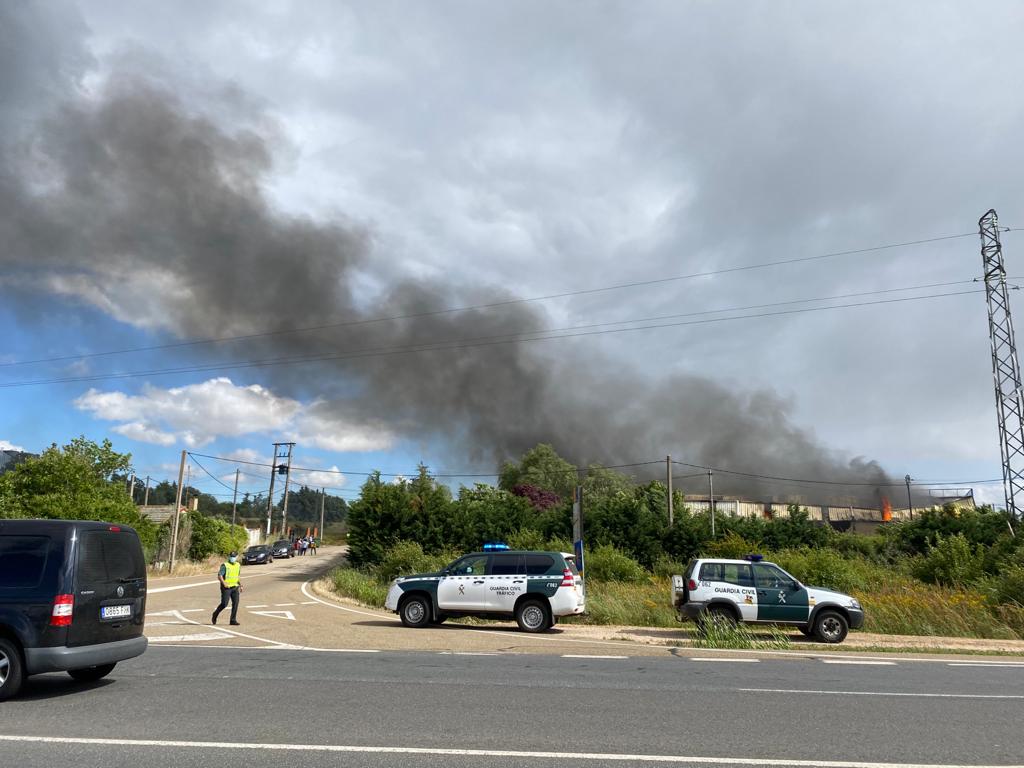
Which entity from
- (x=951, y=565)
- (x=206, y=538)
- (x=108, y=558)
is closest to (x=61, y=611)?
(x=108, y=558)

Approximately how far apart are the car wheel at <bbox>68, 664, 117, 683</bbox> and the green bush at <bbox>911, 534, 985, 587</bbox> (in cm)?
2368

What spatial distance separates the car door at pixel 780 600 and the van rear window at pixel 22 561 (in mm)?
12661

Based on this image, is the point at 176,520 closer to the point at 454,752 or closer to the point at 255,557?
the point at 255,557

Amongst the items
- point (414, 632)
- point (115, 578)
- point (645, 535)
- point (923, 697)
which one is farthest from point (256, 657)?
point (645, 535)

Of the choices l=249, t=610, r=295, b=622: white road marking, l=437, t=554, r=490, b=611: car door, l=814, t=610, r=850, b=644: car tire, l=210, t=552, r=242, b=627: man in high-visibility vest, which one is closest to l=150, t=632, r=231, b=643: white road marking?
l=210, t=552, r=242, b=627: man in high-visibility vest

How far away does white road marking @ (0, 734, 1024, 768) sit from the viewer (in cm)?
524

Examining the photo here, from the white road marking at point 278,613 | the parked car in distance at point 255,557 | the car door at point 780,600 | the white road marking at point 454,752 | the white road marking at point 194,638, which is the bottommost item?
the parked car in distance at point 255,557

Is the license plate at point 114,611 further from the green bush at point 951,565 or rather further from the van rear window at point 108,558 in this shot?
the green bush at point 951,565

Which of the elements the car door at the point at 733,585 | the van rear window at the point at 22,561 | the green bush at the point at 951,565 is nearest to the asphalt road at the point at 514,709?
the van rear window at the point at 22,561

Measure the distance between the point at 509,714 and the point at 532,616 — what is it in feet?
29.8

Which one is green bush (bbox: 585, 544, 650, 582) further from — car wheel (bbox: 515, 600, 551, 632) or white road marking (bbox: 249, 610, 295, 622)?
white road marking (bbox: 249, 610, 295, 622)

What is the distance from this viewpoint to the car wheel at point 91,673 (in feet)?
28.1

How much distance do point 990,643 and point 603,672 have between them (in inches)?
412

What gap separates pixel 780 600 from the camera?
14.7 meters
